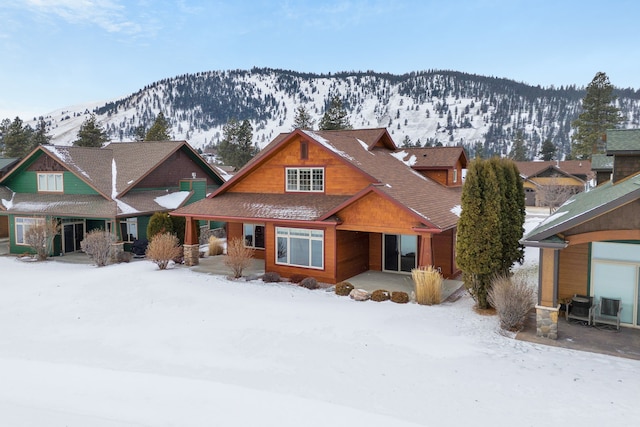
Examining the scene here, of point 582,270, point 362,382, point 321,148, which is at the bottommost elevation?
point 362,382

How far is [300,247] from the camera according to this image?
17.5m

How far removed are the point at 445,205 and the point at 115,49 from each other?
56280mm

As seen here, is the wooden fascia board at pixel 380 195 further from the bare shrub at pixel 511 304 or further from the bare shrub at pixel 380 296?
the bare shrub at pixel 511 304

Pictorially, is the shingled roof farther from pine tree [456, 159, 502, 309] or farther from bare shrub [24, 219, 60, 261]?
bare shrub [24, 219, 60, 261]

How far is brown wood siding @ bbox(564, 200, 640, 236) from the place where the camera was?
10.1 metres

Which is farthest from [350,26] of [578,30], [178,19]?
[578,30]

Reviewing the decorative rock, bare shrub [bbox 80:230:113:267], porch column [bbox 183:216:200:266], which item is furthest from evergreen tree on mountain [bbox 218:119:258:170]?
the decorative rock

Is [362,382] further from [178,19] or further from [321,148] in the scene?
[178,19]

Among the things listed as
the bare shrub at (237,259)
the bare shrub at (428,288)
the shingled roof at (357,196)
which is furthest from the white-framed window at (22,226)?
the bare shrub at (428,288)

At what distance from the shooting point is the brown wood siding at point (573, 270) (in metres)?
12.3

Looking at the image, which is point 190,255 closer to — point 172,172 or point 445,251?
point 172,172

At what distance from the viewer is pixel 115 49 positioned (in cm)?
5916

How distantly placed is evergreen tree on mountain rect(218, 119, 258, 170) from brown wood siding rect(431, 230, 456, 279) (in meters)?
43.8

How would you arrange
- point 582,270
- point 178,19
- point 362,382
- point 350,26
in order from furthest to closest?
point 350,26 < point 178,19 < point 582,270 < point 362,382
